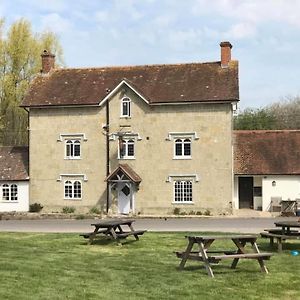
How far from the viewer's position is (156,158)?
133 ft

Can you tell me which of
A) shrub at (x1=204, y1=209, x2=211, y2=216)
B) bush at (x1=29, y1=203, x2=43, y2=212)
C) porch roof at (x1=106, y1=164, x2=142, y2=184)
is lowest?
shrub at (x1=204, y1=209, x2=211, y2=216)

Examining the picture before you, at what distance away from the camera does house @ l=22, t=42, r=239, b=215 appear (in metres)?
39.8

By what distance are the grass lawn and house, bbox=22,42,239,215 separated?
21.2 m

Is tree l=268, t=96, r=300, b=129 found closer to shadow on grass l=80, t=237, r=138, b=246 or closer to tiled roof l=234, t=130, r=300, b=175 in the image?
tiled roof l=234, t=130, r=300, b=175

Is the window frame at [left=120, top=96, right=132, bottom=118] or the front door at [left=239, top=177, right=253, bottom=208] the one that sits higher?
the window frame at [left=120, top=96, right=132, bottom=118]

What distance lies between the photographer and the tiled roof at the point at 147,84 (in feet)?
132

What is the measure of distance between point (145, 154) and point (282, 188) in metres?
9.40

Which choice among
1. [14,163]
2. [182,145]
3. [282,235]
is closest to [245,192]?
[182,145]

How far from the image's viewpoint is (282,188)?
41.0m

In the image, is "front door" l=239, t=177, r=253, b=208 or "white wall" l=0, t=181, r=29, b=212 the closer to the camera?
"front door" l=239, t=177, r=253, b=208

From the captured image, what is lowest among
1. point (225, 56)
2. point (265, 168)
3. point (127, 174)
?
point (127, 174)

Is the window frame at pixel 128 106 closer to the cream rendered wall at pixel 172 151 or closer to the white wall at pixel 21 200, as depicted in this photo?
the cream rendered wall at pixel 172 151

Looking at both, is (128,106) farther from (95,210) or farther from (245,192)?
(245,192)

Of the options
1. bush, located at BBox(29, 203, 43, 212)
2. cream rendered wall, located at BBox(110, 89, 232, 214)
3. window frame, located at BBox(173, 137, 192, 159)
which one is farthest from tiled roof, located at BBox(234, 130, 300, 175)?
bush, located at BBox(29, 203, 43, 212)
